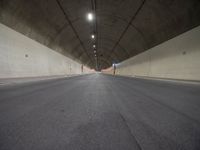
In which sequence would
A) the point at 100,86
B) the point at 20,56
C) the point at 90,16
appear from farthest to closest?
the point at 90,16 → the point at 20,56 → the point at 100,86

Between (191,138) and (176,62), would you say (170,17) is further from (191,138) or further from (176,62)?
(191,138)

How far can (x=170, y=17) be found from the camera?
36.8 feet

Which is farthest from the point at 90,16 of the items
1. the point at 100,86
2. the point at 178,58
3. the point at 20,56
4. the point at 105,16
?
the point at 178,58

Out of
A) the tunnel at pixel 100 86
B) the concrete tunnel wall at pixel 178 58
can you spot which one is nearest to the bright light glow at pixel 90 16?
the tunnel at pixel 100 86

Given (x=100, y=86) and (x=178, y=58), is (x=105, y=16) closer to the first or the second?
(x=178, y=58)

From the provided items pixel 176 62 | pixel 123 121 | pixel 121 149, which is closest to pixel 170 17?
pixel 176 62

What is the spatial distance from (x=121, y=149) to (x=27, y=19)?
13254mm

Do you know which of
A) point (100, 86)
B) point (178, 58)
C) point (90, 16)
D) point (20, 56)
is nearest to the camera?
point (100, 86)

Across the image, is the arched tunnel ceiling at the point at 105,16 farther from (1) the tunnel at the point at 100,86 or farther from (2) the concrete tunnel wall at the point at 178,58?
(2) the concrete tunnel wall at the point at 178,58

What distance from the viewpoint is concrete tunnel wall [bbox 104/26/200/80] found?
409 inches

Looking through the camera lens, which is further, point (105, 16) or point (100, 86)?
point (105, 16)

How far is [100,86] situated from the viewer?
8.47 metres

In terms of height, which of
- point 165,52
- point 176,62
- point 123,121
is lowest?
point 123,121

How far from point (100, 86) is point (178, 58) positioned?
8977 mm
